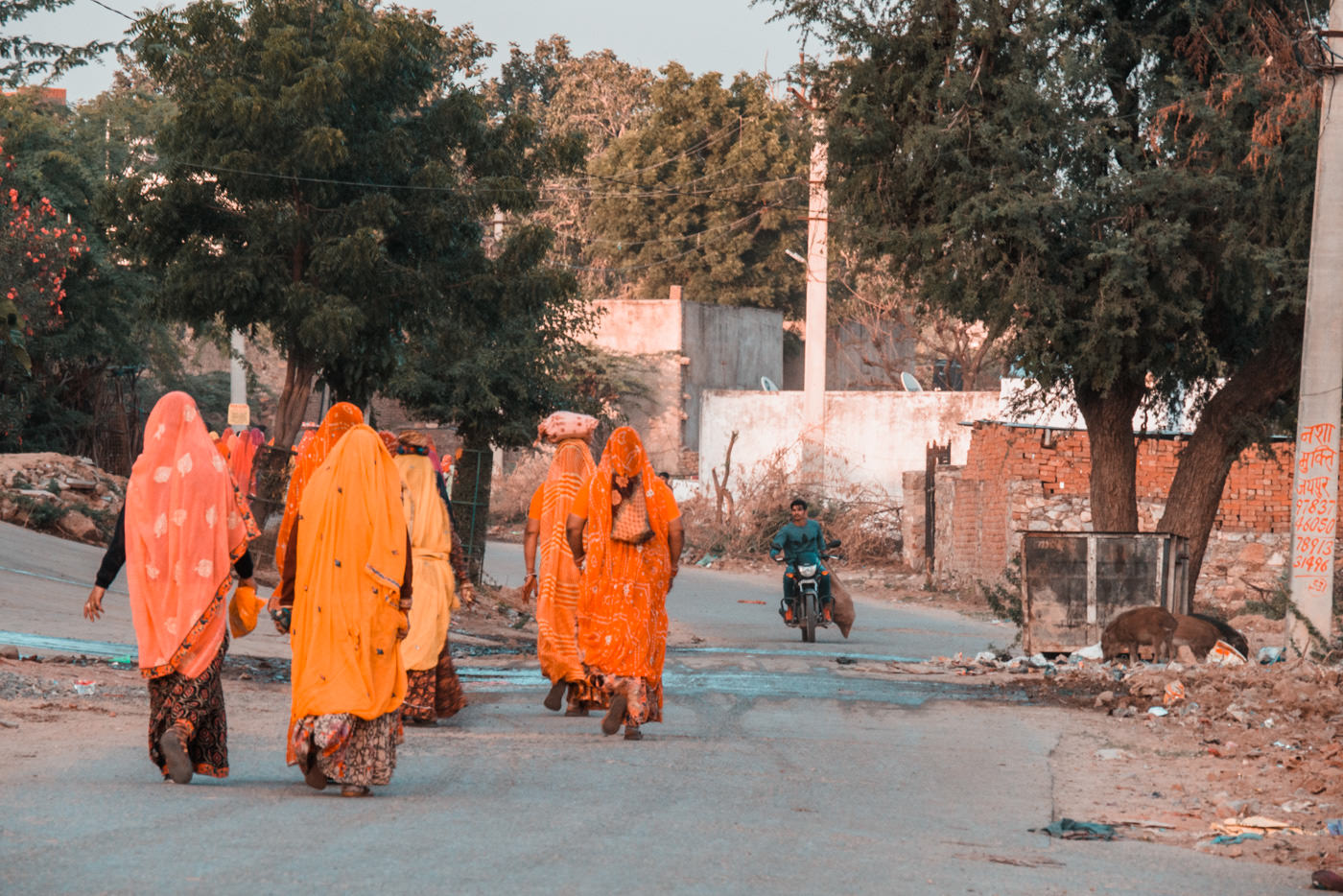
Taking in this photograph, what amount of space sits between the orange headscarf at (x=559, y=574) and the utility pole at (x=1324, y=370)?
5.66 meters

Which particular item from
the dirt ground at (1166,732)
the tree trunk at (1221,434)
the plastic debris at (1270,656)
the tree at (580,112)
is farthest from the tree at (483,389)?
the tree at (580,112)

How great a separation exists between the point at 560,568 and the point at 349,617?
3792mm

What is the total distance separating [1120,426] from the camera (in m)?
16.2

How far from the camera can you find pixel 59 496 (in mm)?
21500

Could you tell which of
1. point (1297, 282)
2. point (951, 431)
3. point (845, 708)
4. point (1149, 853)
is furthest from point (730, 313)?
point (1149, 853)

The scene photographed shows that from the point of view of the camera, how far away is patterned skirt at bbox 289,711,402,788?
254 inches

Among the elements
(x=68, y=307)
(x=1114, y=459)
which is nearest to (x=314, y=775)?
(x=1114, y=459)

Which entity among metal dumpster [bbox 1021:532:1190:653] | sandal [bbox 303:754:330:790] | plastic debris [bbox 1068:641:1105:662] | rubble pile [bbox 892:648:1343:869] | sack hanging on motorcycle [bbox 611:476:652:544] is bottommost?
rubble pile [bbox 892:648:1343:869]

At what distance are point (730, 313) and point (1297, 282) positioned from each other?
103ft

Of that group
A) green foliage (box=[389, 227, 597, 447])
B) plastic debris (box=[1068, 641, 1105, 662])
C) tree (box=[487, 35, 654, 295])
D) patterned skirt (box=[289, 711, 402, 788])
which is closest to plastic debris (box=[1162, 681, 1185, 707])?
plastic debris (box=[1068, 641, 1105, 662])

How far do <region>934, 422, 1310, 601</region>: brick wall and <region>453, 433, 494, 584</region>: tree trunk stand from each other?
7177 mm

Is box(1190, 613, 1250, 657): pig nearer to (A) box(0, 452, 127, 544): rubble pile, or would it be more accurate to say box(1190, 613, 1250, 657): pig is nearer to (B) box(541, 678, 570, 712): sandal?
(B) box(541, 678, 570, 712): sandal

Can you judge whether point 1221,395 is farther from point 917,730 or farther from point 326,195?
point 326,195

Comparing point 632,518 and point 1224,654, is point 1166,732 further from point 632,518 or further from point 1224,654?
point 632,518
